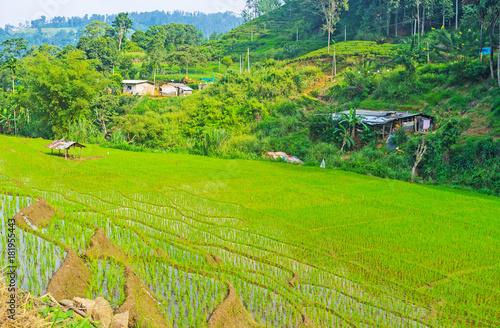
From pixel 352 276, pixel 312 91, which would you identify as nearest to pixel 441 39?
pixel 312 91

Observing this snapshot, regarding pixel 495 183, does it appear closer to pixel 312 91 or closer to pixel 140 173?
pixel 140 173

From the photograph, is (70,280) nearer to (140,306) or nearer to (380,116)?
(140,306)

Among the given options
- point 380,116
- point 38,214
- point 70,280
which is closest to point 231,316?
point 70,280

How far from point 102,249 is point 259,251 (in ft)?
9.14

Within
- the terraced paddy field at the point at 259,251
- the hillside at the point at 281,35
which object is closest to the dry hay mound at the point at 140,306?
the terraced paddy field at the point at 259,251

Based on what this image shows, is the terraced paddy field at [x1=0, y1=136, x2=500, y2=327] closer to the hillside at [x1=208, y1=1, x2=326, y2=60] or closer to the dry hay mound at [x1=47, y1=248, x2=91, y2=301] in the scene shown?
the dry hay mound at [x1=47, y1=248, x2=91, y2=301]

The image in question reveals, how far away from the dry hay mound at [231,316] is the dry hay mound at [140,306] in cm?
60

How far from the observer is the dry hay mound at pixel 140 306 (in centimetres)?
439

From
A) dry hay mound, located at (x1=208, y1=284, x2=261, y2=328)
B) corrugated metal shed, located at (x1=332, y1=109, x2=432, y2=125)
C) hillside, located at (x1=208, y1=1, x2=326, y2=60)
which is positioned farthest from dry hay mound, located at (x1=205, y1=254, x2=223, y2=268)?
hillside, located at (x1=208, y1=1, x2=326, y2=60)

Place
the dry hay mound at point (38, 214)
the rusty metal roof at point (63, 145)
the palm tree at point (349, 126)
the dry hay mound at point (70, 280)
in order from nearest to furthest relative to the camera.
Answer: the dry hay mound at point (70, 280) → the dry hay mound at point (38, 214) → the rusty metal roof at point (63, 145) → the palm tree at point (349, 126)

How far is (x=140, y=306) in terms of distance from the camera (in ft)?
15.3

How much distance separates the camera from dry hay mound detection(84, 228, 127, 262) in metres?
6.18

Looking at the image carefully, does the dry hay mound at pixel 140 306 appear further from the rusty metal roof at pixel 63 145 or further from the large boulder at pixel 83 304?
the rusty metal roof at pixel 63 145

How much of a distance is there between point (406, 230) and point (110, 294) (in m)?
6.43
